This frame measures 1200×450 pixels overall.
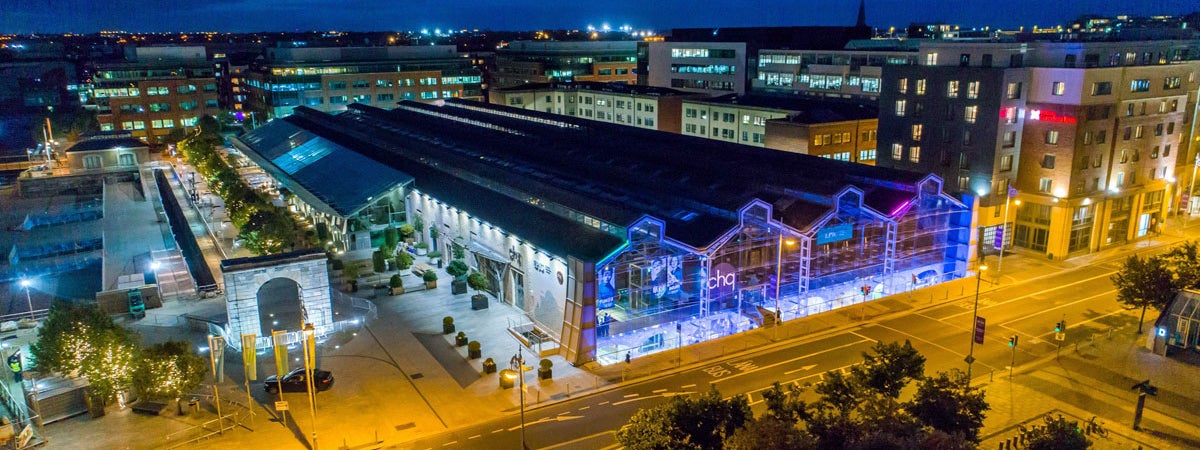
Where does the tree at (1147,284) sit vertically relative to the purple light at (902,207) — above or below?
below

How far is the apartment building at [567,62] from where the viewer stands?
159m

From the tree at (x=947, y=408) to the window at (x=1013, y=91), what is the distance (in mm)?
42546

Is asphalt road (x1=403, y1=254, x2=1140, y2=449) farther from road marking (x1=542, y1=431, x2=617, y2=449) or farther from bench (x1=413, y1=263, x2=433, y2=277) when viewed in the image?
bench (x1=413, y1=263, x2=433, y2=277)

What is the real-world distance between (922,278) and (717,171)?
1791cm

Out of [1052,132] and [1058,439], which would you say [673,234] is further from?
[1052,132]

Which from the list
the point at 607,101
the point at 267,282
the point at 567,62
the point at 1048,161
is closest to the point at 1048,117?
the point at 1048,161

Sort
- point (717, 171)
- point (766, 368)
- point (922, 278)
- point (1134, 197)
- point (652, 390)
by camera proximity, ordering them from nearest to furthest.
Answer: point (652, 390), point (766, 368), point (922, 278), point (717, 171), point (1134, 197)

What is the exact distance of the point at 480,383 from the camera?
1535 inches

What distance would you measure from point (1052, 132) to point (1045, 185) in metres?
4.60

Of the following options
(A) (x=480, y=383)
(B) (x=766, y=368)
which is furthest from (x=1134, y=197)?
(A) (x=480, y=383)

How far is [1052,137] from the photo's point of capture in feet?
201

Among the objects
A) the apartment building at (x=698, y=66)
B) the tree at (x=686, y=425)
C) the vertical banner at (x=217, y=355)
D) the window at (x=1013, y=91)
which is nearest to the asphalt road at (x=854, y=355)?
the tree at (x=686, y=425)

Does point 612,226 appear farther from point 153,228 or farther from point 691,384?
point 153,228

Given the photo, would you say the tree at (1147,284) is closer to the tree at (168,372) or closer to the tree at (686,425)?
the tree at (686,425)
